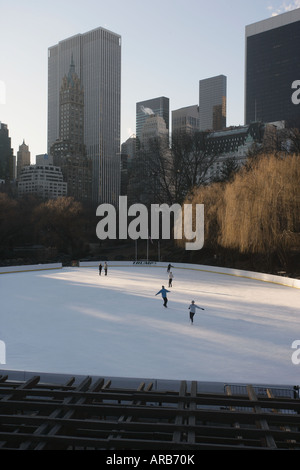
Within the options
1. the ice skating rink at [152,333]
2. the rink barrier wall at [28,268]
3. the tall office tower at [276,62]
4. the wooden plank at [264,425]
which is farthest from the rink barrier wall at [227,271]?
the tall office tower at [276,62]

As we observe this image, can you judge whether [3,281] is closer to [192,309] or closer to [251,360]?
[192,309]

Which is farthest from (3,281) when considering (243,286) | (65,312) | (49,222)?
(49,222)

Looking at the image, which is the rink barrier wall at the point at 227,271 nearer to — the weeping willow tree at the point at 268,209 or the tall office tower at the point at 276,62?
the weeping willow tree at the point at 268,209

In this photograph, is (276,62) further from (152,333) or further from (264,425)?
(264,425)

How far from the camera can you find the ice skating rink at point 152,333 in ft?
32.4

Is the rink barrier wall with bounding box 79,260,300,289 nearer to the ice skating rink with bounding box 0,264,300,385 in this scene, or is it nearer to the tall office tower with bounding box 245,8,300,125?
the ice skating rink with bounding box 0,264,300,385

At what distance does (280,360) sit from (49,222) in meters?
50.1

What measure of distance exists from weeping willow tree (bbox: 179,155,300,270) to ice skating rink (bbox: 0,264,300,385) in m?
5.71

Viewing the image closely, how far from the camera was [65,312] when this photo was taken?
16.9 m

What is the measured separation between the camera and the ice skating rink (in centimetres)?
988

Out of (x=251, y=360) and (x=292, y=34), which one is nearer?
(x=251, y=360)

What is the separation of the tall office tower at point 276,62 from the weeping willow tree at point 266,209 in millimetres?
164223

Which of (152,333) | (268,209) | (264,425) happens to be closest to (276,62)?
(268,209)

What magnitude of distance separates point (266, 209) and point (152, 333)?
17.5 meters
